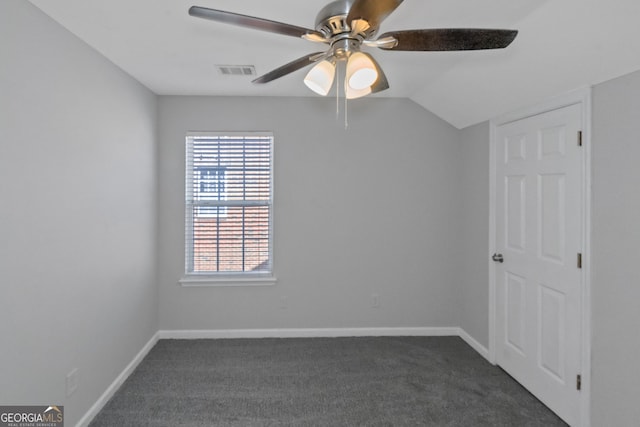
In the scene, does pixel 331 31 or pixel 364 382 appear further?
pixel 364 382

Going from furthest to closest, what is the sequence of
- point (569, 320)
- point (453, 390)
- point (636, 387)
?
point (453, 390), point (569, 320), point (636, 387)

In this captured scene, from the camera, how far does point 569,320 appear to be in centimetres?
225

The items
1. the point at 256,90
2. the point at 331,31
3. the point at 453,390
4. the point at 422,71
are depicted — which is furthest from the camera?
the point at 256,90

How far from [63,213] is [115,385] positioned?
1.44 metres

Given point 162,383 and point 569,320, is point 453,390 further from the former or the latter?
point 162,383

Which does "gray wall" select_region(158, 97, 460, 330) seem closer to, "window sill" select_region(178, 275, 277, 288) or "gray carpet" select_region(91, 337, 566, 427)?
"window sill" select_region(178, 275, 277, 288)

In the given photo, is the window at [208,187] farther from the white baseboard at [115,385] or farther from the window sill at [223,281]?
the white baseboard at [115,385]

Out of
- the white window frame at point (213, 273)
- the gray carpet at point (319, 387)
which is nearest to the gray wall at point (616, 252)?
the gray carpet at point (319, 387)

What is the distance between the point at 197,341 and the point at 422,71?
3278 mm

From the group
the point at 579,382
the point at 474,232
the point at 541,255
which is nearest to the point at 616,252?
the point at 541,255

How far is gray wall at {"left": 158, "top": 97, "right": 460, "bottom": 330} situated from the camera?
351 cm

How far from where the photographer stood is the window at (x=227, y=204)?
11.6 feet

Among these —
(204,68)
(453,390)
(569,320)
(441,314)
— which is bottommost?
(453,390)

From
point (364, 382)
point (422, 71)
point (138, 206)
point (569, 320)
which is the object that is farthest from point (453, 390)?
point (138, 206)
